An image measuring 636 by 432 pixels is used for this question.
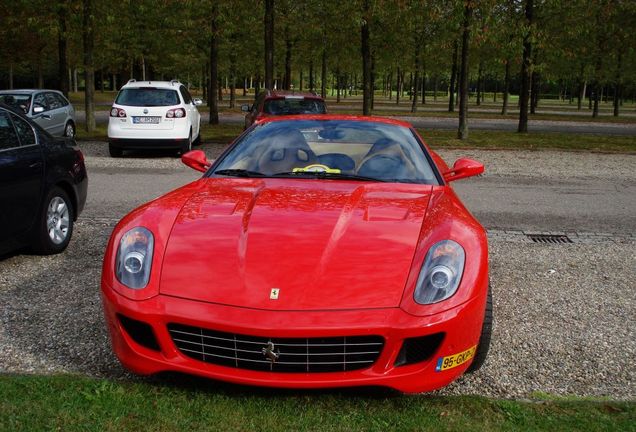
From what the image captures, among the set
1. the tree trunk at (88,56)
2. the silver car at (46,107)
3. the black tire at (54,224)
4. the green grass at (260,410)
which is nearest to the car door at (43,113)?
the silver car at (46,107)

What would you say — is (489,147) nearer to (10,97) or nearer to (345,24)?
(345,24)

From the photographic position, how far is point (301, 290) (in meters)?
2.97

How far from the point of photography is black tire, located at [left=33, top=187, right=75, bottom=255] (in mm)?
5934

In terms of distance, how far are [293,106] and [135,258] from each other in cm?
1103

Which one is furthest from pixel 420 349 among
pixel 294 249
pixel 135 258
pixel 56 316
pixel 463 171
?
pixel 56 316

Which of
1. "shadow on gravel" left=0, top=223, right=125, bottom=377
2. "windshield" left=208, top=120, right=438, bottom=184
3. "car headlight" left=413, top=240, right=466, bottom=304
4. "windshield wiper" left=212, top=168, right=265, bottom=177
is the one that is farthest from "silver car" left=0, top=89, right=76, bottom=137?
"car headlight" left=413, top=240, right=466, bottom=304

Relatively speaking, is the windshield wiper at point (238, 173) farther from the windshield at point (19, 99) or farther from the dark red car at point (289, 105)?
the windshield at point (19, 99)

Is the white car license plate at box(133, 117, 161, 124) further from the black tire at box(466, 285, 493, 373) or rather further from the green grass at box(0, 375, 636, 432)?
the black tire at box(466, 285, 493, 373)

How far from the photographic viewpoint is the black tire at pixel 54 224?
5934mm

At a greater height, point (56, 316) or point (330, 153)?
point (330, 153)

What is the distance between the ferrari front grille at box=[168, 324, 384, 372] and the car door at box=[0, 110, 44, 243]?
319 centimetres

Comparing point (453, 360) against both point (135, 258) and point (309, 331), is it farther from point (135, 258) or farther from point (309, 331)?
point (135, 258)

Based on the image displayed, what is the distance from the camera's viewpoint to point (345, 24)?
25.2 meters

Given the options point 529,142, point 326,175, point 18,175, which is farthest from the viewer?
point 529,142
